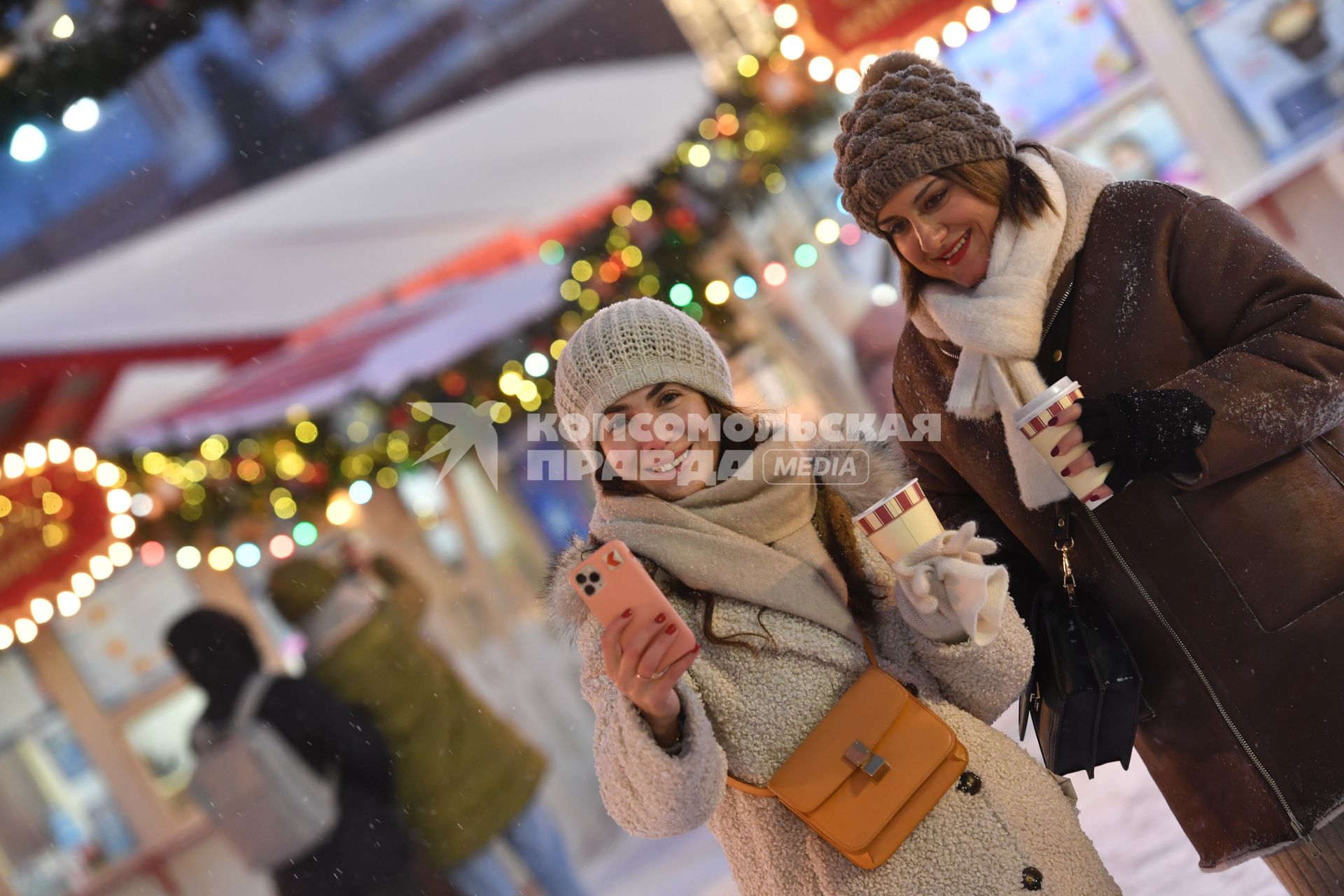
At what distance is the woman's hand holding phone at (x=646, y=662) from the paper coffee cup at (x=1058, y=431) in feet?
2.15

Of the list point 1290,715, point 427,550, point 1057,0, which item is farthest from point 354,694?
point 1057,0

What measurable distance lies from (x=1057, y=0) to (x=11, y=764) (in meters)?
6.96

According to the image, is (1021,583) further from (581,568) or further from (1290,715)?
(581,568)

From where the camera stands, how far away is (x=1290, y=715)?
175cm

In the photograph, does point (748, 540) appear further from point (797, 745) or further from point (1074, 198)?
point (1074, 198)

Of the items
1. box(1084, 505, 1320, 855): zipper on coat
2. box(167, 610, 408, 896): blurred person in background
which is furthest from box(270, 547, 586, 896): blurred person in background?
box(1084, 505, 1320, 855): zipper on coat

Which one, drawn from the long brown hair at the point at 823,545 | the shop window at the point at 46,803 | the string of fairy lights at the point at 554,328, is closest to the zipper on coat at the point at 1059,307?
the long brown hair at the point at 823,545

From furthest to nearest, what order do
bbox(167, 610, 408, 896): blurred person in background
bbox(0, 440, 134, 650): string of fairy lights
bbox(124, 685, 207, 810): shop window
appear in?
bbox(124, 685, 207, 810): shop window < bbox(0, 440, 134, 650): string of fairy lights < bbox(167, 610, 408, 896): blurred person in background

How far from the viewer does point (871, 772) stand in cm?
156

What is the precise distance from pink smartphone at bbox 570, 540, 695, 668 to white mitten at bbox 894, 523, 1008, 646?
0.36 m

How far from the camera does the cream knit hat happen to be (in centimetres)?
178

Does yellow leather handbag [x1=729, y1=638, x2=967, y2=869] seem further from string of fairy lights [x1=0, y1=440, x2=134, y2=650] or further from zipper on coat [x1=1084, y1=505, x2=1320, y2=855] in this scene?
string of fairy lights [x1=0, y1=440, x2=134, y2=650]

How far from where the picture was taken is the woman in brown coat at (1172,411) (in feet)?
5.52

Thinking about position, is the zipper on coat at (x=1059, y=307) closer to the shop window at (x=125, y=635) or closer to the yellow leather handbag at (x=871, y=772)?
the yellow leather handbag at (x=871, y=772)
